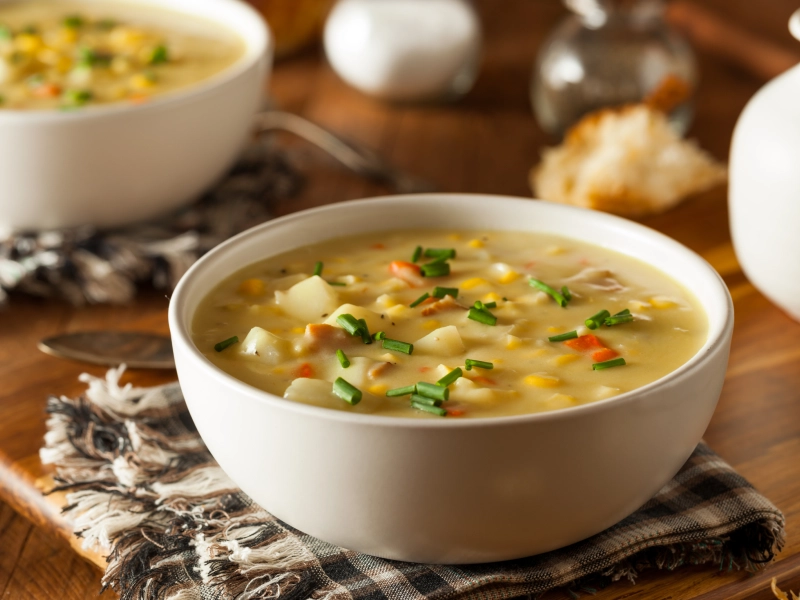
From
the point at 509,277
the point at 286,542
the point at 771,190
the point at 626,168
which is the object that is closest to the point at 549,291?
the point at 509,277

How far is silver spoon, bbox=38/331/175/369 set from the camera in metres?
2.00

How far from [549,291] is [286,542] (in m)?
0.56

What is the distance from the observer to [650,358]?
148cm

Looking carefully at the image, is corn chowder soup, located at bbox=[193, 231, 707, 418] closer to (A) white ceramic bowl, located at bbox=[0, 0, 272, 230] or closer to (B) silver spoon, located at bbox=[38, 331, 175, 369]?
(B) silver spoon, located at bbox=[38, 331, 175, 369]

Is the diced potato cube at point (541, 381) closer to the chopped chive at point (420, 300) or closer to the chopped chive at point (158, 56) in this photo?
the chopped chive at point (420, 300)

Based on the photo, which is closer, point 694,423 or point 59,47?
point 694,423

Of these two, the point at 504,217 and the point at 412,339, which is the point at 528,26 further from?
the point at 412,339

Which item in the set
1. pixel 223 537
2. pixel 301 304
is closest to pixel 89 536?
pixel 223 537

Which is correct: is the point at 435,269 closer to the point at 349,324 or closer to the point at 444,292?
the point at 444,292

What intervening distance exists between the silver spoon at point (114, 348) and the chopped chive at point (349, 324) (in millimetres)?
555

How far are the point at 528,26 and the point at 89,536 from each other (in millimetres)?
3364

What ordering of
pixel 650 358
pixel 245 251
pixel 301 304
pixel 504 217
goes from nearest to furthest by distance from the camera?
pixel 650 358 < pixel 301 304 < pixel 245 251 < pixel 504 217

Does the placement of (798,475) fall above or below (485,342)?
below

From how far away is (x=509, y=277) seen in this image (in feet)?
5.68
